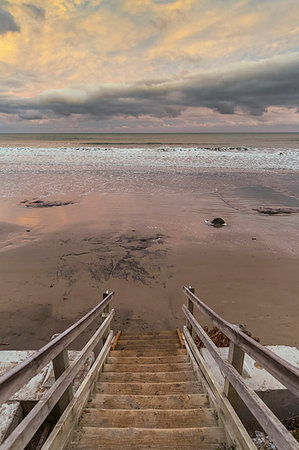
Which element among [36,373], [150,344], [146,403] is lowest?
[150,344]

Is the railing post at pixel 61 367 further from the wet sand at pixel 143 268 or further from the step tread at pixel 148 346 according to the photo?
the wet sand at pixel 143 268

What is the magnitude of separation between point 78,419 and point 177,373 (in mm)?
1569

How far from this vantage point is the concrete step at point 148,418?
7.77 feet

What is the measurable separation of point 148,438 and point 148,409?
1.29 ft

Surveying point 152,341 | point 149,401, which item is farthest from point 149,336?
point 149,401

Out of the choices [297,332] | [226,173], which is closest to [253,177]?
[226,173]

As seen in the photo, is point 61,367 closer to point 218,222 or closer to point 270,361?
point 270,361

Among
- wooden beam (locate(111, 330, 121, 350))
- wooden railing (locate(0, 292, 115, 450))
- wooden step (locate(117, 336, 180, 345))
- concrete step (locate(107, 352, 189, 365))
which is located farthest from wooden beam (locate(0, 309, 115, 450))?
wooden step (locate(117, 336, 180, 345))

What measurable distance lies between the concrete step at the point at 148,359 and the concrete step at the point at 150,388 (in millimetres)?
837

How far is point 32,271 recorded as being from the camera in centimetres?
719

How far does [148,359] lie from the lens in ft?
13.1

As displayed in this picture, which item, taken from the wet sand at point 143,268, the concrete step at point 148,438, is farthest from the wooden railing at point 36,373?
the wet sand at point 143,268

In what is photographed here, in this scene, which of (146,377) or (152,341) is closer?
(146,377)

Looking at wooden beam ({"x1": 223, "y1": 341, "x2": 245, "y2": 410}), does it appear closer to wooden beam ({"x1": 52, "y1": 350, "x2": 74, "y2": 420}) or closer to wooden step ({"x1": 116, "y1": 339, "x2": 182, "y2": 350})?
wooden beam ({"x1": 52, "y1": 350, "x2": 74, "y2": 420})
